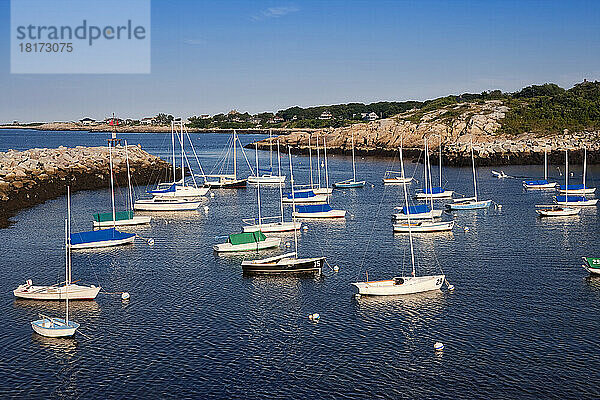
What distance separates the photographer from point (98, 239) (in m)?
50.8

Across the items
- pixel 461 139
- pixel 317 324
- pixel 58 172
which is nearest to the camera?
pixel 317 324

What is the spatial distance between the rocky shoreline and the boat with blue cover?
13.0m

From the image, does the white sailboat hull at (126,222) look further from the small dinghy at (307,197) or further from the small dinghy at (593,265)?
the small dinghy at (593,265)

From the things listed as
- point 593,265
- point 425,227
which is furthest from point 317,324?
point 425,227

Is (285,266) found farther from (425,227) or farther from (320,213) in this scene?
(320,213)

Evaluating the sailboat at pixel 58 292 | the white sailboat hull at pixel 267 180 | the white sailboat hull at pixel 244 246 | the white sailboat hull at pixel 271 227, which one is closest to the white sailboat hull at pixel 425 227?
the white sailboat hull at pixel 271 227

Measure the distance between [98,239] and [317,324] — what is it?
24073 mm

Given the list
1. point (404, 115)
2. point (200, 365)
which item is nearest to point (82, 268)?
point (200, 365)

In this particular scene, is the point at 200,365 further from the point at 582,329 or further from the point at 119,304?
the point at 582,329

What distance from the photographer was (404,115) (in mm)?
193500

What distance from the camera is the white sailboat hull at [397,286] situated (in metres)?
37.3

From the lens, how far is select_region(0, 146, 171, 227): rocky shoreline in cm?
7464

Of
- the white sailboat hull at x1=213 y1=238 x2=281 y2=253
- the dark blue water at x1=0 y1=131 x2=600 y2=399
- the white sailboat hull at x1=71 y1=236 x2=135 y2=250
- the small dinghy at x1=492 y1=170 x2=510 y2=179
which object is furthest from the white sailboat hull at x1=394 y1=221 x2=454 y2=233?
A: the small dinghy at x1=492 y1=170 x2=510 y2=179

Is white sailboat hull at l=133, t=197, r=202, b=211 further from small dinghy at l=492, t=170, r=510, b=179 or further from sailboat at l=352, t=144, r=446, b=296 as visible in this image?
small dinghy at l=492, t=170, r=510, b=179
